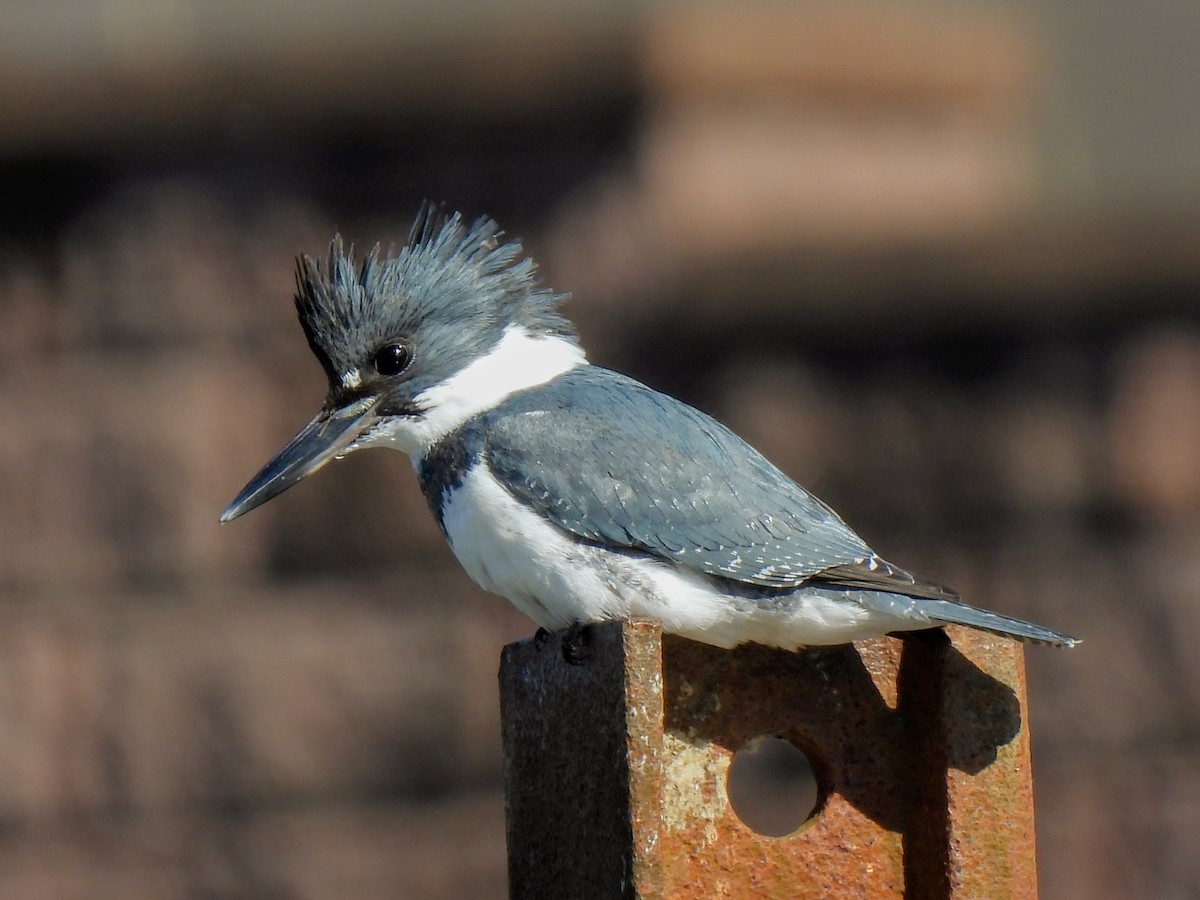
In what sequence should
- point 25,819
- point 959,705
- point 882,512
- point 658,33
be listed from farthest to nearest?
point 658,33, point 25,819, point 882,512, point 959,705

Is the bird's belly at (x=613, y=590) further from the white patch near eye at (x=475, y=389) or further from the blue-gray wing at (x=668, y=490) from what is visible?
the white patch near eye at (x=475, y=389)

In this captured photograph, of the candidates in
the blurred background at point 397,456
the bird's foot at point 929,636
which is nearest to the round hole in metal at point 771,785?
the blurred background at point 397,456

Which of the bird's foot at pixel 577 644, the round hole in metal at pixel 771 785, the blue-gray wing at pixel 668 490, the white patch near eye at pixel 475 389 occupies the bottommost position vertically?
the round hole in metal at pixel 771 785

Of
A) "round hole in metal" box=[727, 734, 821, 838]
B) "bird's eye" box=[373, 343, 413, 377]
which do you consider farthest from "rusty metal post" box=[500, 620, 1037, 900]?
"round hole in metal" box=[727, 734, 821, 838]

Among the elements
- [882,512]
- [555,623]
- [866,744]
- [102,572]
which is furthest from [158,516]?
[866,744]

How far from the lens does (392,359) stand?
10.9 feet

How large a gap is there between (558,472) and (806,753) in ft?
2.04

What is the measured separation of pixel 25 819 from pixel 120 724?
0.38 m

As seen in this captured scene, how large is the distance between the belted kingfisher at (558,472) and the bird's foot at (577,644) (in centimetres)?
10

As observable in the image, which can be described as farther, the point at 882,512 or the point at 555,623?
the point at 882,512

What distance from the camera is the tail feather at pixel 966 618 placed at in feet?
8.57

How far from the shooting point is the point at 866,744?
2.61 meters

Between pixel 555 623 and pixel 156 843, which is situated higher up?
pixel 555 623

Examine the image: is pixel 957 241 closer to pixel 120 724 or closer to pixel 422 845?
pixel 422 845
